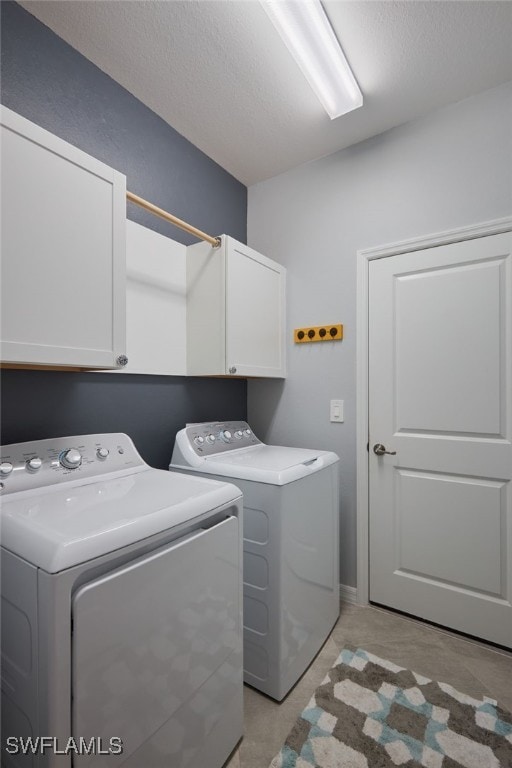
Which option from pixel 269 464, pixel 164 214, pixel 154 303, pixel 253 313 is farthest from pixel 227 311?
pixel 269 464

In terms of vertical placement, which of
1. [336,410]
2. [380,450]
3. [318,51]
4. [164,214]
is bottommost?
[380,450]

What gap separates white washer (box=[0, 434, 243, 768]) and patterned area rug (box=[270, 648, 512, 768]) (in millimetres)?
305

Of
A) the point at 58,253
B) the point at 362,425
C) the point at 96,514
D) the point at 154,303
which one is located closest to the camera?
the point at 96,514

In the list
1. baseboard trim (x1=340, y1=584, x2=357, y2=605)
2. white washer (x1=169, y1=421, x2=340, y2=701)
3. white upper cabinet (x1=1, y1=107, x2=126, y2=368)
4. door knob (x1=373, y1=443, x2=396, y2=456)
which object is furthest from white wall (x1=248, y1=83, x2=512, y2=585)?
white upper cabinet (x1=1, y1=107, x2=126, y2=368)

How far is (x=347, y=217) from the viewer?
2197 millimetres

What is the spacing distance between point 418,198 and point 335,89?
0.69m

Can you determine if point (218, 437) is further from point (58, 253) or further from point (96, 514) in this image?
point (58, 253)

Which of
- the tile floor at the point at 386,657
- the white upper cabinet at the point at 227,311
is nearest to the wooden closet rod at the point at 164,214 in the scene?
the white upper cabinet at the point at 227,311

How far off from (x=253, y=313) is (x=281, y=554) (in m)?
1.29

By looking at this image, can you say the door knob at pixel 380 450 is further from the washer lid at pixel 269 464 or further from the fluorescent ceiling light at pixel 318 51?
the fluorescent ceiling light at pixel 318 51

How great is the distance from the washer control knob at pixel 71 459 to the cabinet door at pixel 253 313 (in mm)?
831

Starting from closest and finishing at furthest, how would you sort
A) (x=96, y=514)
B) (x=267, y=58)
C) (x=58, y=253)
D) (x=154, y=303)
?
(x=96, y=514) < (x=58, y=253) < (x=267, y=58) < (x=154, y=303)

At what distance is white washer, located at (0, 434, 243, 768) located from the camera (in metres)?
0.77

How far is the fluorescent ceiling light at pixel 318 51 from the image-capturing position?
1.33 meters
